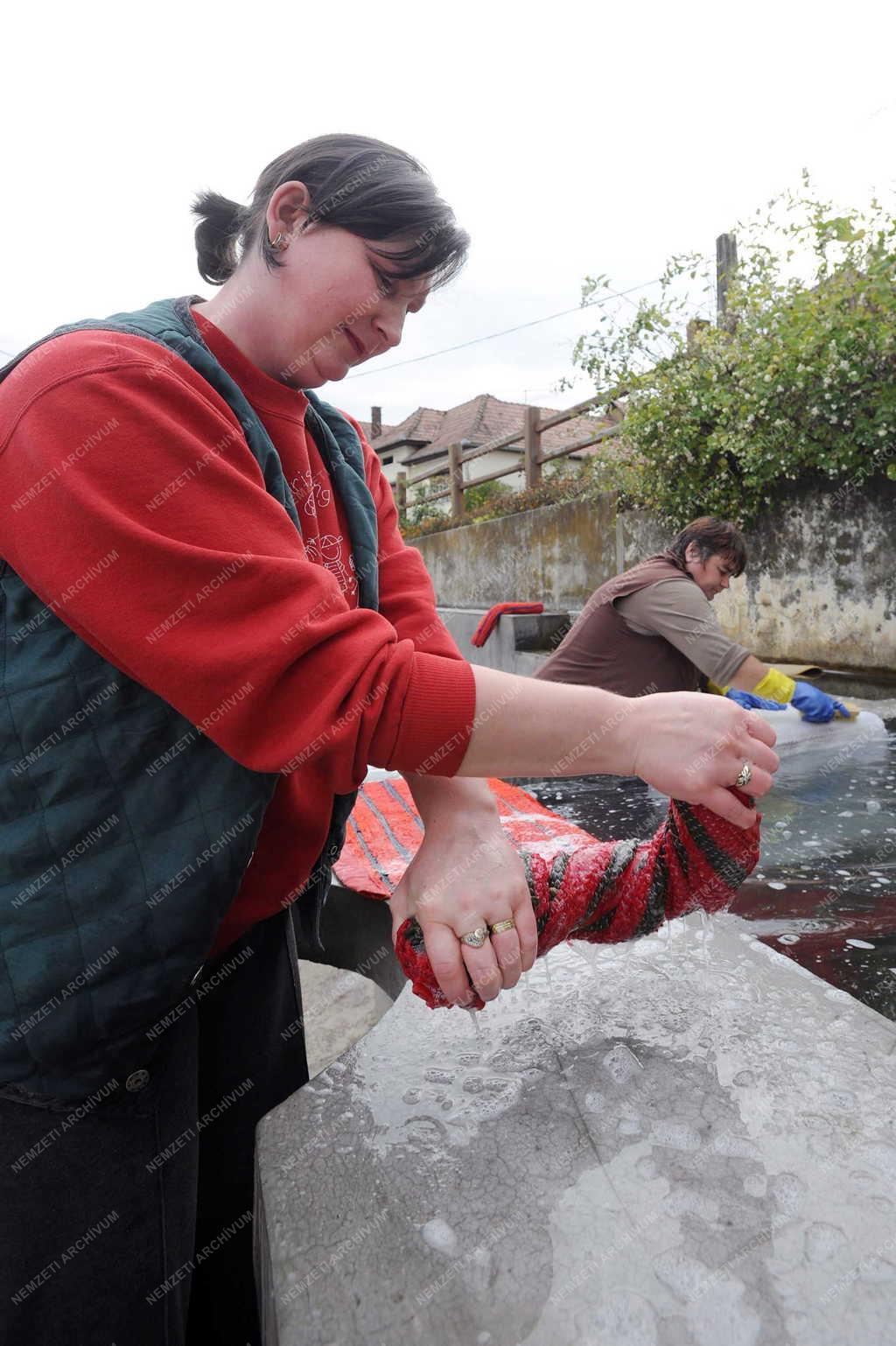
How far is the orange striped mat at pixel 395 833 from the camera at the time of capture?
2.16 metres

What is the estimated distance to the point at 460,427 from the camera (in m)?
36.0

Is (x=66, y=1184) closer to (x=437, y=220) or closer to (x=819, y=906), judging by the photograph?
(x=437, y=220)

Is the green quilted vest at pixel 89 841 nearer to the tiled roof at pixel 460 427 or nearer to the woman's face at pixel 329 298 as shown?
the woman's face at pixel 329 298

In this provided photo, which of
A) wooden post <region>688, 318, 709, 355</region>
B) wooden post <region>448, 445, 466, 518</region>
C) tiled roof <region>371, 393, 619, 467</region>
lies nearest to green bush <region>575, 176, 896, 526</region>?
wooden post <region>688, 318, 709, 355</region>

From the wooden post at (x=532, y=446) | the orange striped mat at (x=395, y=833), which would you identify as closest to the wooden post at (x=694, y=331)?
the wooden post at (x=532, y=446)

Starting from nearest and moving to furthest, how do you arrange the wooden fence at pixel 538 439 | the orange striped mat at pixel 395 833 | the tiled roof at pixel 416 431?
the orange striped mat at pixel 395 833 → the wooden fence at pixel 538 439 → the tiled roof at pixel 416 431

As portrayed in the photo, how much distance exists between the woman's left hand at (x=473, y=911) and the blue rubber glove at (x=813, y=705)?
10.6 ft

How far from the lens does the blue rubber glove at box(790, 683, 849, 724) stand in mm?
4051

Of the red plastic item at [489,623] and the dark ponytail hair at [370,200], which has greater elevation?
the dark ponytail hair at [370,200]

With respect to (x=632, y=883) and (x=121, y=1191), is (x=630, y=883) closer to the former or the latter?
(x=632, y=883)

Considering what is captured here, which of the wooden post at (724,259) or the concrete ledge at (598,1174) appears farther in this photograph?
the wooden post at (724,259)

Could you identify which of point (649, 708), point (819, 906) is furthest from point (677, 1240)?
point (819, 906)

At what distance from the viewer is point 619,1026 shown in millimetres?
1326

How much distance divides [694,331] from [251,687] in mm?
7445
